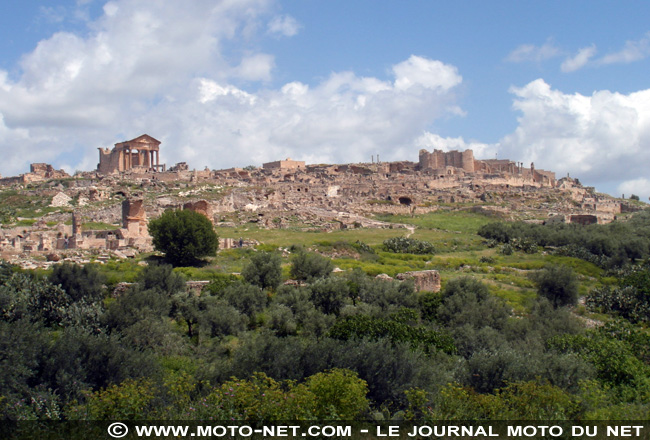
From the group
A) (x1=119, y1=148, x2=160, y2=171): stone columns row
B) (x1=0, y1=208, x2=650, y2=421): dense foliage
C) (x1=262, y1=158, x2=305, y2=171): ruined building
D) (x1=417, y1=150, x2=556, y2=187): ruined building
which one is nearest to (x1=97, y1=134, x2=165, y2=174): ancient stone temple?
(x1=119, y1=148, x2=160, y2=171): stone columns row

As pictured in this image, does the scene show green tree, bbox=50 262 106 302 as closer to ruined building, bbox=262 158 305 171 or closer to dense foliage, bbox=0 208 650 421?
dense foliage, bbox=0 208 650 421

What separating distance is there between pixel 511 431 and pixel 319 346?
16.1ft

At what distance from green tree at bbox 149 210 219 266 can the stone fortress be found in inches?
95.2

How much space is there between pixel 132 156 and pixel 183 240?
47.0 meters

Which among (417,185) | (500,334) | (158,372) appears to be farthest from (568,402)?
(417,185)

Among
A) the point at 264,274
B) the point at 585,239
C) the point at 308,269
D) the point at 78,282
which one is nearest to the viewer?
the point at 78,282

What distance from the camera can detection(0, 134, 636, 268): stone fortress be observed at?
33.9m

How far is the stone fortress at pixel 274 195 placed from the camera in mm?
33938

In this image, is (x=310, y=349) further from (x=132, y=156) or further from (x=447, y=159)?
(x=447, y=159)

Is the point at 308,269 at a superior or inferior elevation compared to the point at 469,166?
inferior

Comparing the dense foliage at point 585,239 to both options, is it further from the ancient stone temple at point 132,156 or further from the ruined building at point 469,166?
the ancient stone temple at point 132,156

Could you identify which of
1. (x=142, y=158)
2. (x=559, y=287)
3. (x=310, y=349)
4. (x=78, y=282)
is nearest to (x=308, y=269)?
(x=78, y=282)

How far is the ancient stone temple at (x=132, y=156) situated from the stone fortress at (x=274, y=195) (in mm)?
122

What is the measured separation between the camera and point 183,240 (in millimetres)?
27625
